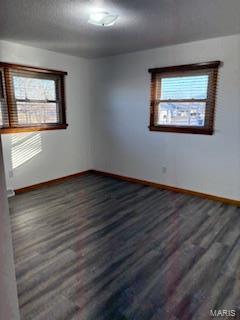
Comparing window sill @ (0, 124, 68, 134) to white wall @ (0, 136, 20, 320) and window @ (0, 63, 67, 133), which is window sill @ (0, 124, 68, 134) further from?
white wall @ (0, 136, 20, 320)

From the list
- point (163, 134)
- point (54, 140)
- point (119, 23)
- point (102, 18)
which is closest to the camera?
point (102, 18)

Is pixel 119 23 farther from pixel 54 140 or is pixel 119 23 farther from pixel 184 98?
pixel 54 140

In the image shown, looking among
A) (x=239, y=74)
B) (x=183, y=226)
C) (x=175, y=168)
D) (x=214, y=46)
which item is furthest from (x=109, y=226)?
(x=214, y=46)

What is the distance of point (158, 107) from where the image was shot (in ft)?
14.0

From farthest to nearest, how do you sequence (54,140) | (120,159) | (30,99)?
(120,159) → (54,140) → (30,99)

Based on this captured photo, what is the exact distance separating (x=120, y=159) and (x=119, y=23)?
268 centimetres

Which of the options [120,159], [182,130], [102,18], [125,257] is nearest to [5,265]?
[125,257]

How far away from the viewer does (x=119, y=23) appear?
2877 millimetres

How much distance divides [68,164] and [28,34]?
2.53m

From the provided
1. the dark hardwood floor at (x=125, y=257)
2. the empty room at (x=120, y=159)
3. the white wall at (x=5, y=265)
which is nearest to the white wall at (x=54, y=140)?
the empty room at (x=120, y=159)

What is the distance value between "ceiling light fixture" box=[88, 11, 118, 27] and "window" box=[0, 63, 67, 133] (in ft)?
5.76

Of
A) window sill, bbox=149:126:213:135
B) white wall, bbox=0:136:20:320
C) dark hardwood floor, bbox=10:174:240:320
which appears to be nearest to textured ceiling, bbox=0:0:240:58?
window sill, bbox=149:126:213:135

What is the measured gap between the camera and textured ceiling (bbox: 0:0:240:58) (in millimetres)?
2371

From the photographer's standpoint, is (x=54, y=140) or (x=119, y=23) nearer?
(x=119, y=23)
